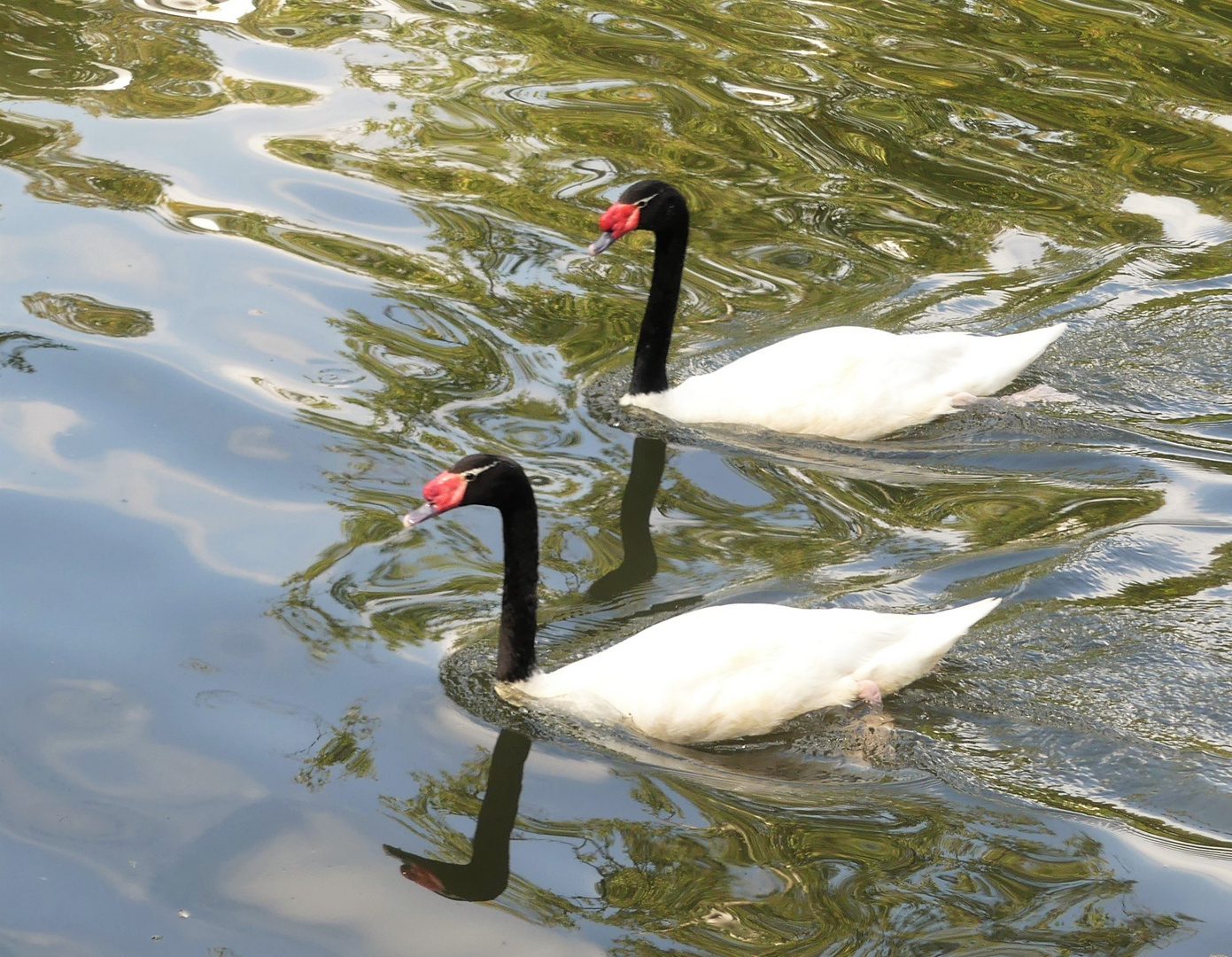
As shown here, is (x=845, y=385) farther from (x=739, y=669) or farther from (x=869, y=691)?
(x=739, y=669)

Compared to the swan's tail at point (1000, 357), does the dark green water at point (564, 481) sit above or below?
below

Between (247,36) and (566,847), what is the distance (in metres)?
10.1

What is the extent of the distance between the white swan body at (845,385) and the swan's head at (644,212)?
908 mm

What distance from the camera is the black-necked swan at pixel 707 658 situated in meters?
5.68

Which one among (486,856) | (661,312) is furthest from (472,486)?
(661,312)

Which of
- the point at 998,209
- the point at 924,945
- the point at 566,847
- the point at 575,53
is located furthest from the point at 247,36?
the point at 924,945

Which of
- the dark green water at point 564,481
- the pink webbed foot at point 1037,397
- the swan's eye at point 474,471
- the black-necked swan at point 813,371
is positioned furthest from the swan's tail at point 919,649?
the pink webbed foot at point 1037,397

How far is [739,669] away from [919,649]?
72 cm

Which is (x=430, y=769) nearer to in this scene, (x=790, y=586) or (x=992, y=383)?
(x=790, y=586)

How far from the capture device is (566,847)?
5051 millimetres

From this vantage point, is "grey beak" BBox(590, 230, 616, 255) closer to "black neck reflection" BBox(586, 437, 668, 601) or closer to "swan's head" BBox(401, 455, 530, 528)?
"black neck reflection" BBox(586, 437, 668, 601)

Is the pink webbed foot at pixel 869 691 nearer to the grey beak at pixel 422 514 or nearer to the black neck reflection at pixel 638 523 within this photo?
the black neck reflection at pixel 638 523

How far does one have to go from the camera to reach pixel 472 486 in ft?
18.3

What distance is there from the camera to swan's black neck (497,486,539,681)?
5824mm
